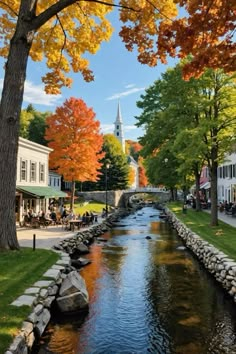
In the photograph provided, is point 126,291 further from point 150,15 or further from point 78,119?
point 78,119

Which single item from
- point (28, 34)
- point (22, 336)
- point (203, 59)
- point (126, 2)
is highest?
point (126, 2)

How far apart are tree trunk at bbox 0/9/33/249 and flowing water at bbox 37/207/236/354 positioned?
427 cm

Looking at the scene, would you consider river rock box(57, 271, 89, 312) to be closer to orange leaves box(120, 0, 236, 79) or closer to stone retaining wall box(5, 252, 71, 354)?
stone retaining wall box(5, 252, 71, 354)

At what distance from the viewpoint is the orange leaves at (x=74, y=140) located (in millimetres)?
36938

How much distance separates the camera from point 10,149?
42.4ft

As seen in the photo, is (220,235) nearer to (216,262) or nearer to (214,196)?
(214,196)

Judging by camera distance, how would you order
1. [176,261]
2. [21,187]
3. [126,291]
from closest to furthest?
1. [126,291]
2. [176,261]
3. [21,187]

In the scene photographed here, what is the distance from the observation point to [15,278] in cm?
1109

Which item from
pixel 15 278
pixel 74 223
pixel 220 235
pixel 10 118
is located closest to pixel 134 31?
pixel 10 118

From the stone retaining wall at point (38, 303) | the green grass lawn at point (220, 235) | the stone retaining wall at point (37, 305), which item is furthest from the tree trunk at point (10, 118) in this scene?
the green grass lawn at point (220, 235)

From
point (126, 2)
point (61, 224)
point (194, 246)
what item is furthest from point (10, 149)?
point (61, 224)

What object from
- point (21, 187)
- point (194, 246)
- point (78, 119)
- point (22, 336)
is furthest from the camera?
point (78, 119)

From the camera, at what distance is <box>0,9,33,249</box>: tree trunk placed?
12.6m

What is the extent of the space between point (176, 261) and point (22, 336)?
12.4 m
